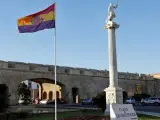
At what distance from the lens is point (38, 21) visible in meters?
18.9

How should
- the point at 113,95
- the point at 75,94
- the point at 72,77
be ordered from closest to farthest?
the point at 113,95 < the point at 72,77 < the point at 75,94

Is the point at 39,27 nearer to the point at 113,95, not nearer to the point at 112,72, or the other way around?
the point at 112,72

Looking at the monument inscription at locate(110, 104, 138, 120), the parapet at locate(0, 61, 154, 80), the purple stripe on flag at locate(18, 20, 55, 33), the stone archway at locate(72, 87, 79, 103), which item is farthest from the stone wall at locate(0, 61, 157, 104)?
the monument inscription at locate(110, 104, 138, 120)

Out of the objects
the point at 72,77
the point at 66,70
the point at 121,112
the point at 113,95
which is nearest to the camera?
the point at 121,112

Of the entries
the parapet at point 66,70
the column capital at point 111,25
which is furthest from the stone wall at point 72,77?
the column capital at point 111,25

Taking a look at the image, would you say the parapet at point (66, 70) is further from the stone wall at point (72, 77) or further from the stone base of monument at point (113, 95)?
the stone base of monument at point (113, 95)

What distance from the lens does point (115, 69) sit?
82.5 feet

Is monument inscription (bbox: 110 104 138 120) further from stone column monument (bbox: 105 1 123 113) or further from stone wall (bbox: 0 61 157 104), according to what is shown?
stone wall (bbox: 0 61 157 104)

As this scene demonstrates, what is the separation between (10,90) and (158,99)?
24.7 metres

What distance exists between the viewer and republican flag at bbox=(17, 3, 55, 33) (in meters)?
18.8

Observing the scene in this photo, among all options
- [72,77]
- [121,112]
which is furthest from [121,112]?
[72,77]

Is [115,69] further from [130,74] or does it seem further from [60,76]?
[130,74]

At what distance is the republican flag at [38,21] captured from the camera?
18.8 meters

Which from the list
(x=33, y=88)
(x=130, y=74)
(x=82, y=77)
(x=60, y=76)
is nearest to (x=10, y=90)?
(x=60, y=76)
